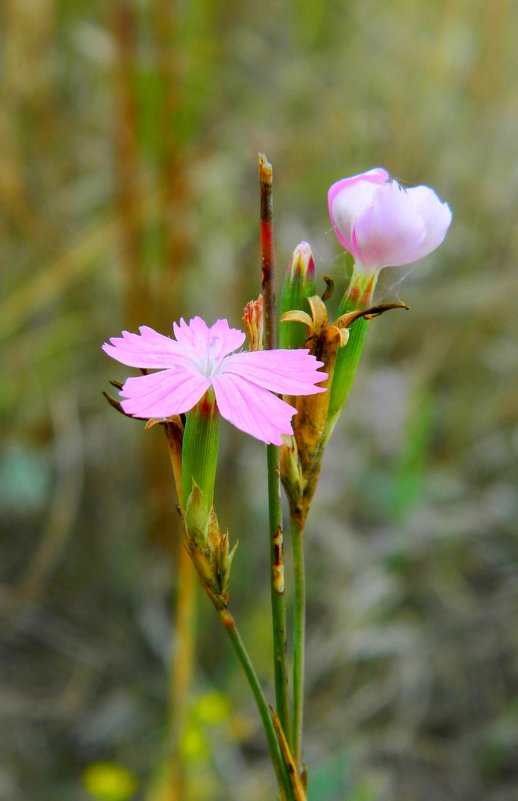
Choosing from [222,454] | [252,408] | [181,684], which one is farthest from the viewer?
[222,454]

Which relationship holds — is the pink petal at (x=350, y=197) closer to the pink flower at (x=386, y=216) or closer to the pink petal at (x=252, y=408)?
the pink flower at (x=386, y=216)

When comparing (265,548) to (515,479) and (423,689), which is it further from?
(515,479)

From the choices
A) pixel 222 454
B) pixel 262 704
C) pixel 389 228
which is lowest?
pixel 262 704

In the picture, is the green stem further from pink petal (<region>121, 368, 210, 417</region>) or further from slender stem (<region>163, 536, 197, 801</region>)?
slender stem (<region>163, 536, 197, 801</region>)

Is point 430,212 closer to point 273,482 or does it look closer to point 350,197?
point 350,197

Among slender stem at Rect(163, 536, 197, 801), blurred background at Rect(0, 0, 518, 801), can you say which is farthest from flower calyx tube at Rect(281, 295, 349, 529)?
blurred background at Rect(0, 0, 518, 801)

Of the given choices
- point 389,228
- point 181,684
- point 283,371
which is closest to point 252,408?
point 283,371

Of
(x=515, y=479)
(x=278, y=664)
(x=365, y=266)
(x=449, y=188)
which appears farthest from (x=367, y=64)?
(x=278, y=664)
